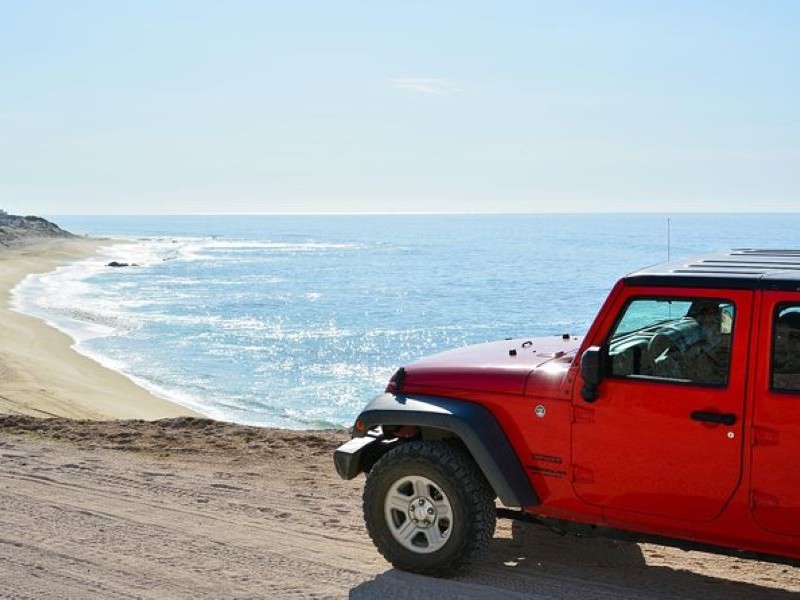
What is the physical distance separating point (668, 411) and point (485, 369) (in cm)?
114

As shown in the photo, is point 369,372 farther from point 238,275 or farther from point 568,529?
point 238,275

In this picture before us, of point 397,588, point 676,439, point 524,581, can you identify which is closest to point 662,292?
point 676,439

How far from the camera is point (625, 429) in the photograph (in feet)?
18.0

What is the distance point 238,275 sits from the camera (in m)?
77.2

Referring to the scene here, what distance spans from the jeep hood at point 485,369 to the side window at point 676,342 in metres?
0.38

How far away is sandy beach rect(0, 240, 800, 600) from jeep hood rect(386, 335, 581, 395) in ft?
3.75

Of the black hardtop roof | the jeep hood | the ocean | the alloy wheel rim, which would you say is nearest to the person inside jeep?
the black hardtop roof

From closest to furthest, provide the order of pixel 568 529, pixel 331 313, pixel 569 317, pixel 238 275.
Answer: pixel 568 529, pixel 569 317, pixel 331 313, pixel 238 275

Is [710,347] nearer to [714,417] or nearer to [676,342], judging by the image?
[676,342]

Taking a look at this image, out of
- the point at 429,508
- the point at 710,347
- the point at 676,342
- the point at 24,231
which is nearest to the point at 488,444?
the point at 429,508

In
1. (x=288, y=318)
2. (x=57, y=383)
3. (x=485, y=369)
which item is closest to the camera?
(x=485, y=369)

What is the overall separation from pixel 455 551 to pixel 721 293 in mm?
2140

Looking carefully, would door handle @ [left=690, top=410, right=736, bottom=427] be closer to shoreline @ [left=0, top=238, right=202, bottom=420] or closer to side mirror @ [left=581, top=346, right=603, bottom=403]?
side mirror @ [left=581, top=346, right=603, bottom=403]

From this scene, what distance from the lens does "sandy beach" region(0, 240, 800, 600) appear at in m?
5.96
